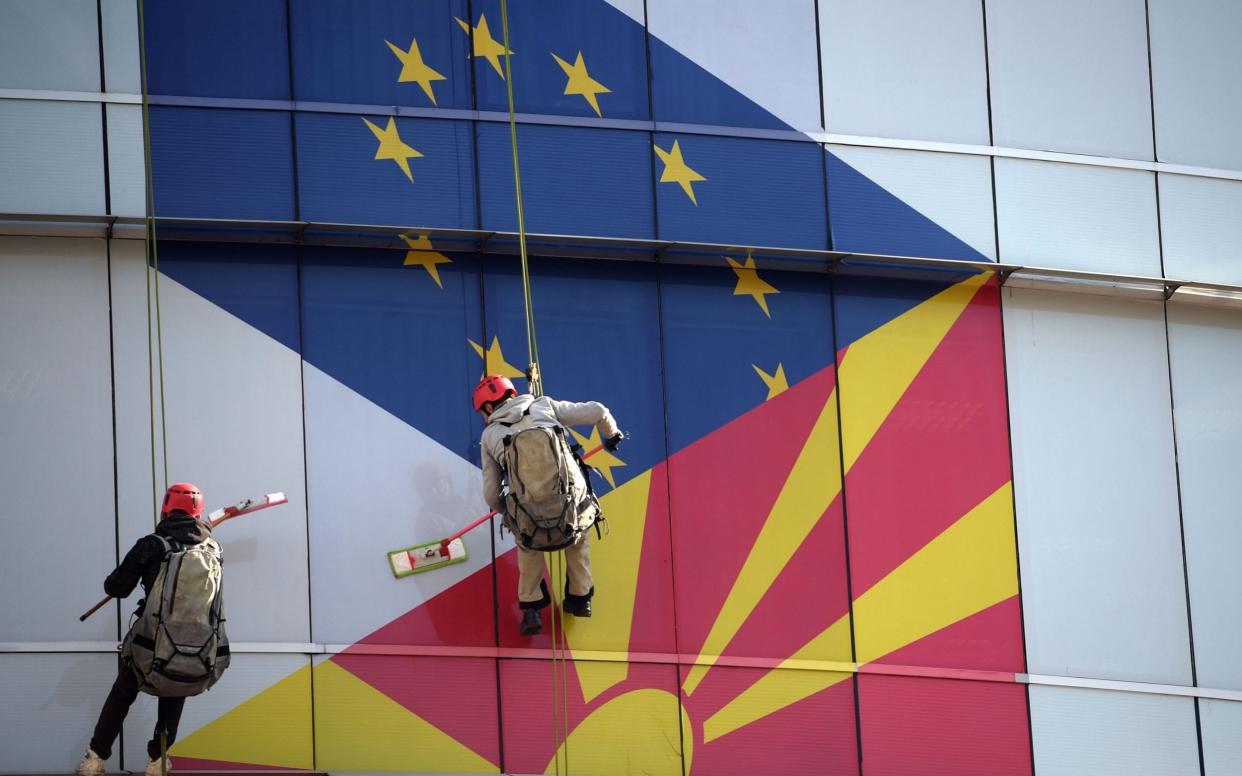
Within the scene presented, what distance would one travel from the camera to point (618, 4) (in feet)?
51.0

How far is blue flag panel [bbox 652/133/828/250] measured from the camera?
1537 cm

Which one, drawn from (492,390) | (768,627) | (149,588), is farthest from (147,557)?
(768,627)

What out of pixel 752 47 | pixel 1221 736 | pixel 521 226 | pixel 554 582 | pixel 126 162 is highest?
pixel 752 47

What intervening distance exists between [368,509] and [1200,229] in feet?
25.1

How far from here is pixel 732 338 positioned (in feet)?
50.4

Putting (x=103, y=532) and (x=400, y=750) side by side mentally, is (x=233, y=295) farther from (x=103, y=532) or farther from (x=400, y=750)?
(x=400, y=750)

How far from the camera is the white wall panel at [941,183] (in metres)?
15.8

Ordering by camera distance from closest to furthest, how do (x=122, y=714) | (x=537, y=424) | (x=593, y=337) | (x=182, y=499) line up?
(x=182, y=499) → (x=122, y=714) → (x=537, y=424) → (x=593, y=337)

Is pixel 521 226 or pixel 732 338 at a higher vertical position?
pixel 521 226

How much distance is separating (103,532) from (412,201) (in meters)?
3.45

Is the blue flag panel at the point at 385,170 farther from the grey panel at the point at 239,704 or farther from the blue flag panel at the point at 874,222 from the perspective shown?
the grey panel at the point at 239,704

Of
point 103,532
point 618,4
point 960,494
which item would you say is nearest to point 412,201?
point 618,4

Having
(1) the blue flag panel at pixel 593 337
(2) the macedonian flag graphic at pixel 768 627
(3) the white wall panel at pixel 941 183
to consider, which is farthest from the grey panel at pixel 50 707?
(3) the white wall panel at pixel 941 183

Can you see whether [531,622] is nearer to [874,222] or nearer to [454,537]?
[454,537]
